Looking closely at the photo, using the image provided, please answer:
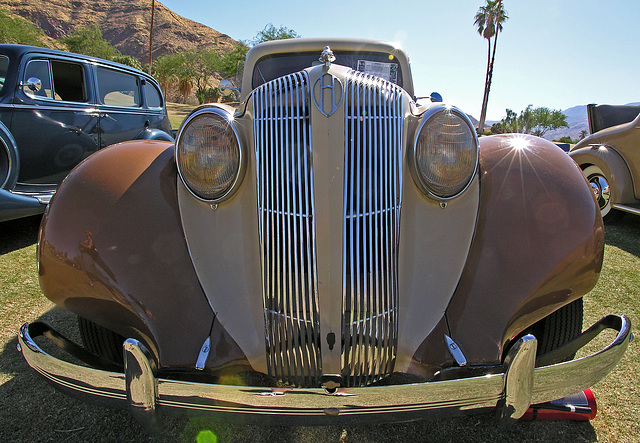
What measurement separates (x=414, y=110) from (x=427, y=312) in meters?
0.86

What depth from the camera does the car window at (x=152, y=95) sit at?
6.36m

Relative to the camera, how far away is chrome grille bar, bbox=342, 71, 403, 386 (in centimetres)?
144

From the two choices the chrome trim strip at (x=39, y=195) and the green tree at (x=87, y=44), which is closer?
the chrome trim strip at (x=39, y=195)

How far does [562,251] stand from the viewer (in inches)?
61.4

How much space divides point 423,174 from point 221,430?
1439 millimetres

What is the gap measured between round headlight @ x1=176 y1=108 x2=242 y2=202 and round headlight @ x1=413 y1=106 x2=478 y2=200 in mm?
757

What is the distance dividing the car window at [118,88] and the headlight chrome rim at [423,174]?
523 cm

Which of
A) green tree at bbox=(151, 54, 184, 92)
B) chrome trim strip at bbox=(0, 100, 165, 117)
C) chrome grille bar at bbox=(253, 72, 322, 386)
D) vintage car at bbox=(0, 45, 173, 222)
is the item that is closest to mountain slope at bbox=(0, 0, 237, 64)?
green tree at bbox=(151, 54, 184, 92)

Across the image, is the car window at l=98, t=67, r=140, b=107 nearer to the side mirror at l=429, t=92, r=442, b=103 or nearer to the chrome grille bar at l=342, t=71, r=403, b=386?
the side mirror at l=429, t=92, r=442, b=103

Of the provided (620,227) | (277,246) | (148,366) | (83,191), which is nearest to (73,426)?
(148,366)

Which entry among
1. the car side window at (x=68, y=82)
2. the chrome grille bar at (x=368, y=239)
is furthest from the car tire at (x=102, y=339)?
the car side window at (x=68, y=82)

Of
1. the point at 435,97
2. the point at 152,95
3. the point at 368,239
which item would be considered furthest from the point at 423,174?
the point at 152,95

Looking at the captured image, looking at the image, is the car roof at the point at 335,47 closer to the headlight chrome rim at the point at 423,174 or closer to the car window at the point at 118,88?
the headlight chrome rim at the point at 423,174

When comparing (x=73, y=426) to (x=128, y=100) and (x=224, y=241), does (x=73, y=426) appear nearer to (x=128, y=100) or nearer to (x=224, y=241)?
(x=224, y=241)
